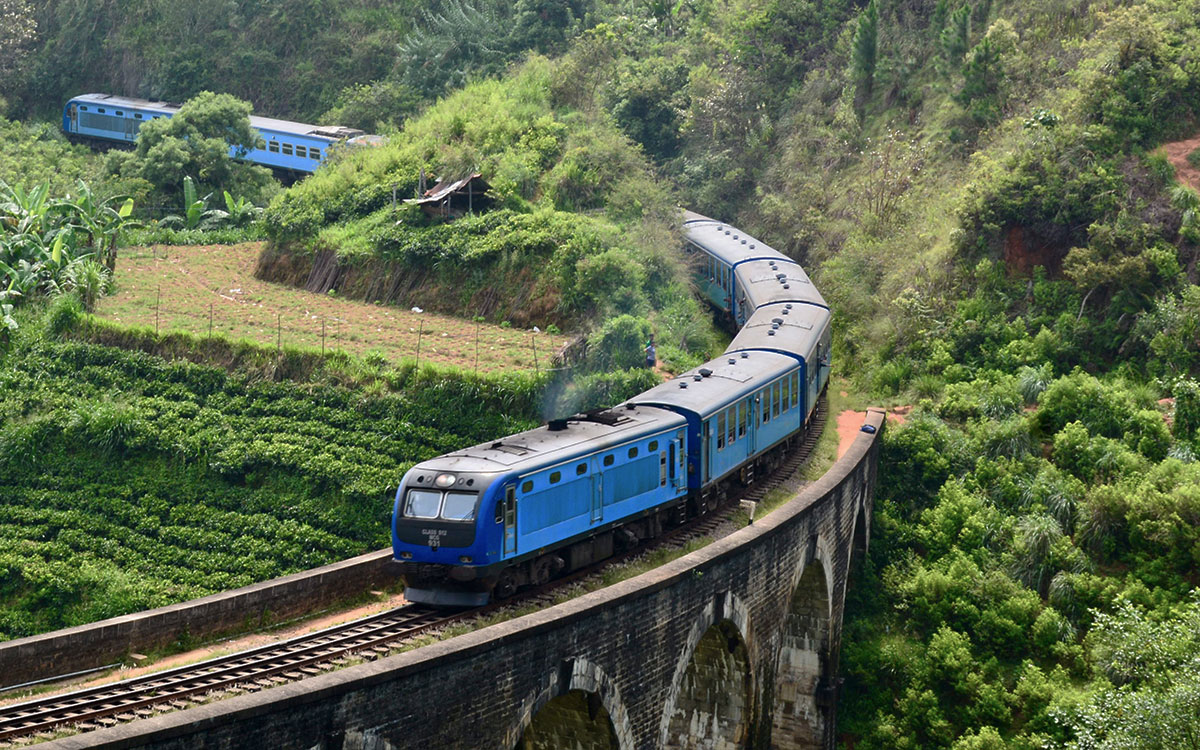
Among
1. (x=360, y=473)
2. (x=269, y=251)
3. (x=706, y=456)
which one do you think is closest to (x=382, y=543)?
(x=360, y=473)

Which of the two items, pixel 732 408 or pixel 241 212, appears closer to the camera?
pixel 732 408

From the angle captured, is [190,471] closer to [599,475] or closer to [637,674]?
[599,475]

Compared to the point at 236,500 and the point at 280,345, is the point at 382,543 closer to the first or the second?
the point at 236,500

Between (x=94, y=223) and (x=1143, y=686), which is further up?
(x=94, y=223)

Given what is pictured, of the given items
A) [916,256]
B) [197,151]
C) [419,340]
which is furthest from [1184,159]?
[197,151]

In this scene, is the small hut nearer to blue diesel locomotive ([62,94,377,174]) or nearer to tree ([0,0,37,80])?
blue diesel locomotive ([62,94,377,174])

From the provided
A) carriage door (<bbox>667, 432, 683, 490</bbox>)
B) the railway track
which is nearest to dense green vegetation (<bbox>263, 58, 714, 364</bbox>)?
carriage door (<bbox>667, 432, 683, 490</bbox>)

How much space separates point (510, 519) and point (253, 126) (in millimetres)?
38558

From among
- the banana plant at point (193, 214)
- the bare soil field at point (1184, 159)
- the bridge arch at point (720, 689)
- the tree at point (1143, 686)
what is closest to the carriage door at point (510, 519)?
the bridge arch at point (720, 689)

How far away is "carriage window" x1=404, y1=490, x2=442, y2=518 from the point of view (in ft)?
54.6

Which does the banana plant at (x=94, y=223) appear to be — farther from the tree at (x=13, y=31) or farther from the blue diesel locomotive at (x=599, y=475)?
the tree at (x=13, y=31)

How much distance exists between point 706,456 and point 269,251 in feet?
69.9

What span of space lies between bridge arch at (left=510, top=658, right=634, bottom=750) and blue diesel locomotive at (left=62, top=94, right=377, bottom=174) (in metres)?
32.0

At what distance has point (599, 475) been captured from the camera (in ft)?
60.7
